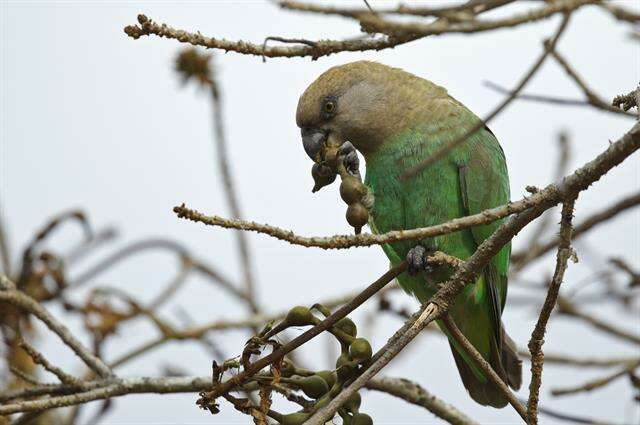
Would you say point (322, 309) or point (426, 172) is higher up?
point (426, 172)

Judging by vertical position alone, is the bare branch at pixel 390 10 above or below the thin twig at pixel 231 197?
below

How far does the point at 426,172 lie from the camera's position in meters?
4.79

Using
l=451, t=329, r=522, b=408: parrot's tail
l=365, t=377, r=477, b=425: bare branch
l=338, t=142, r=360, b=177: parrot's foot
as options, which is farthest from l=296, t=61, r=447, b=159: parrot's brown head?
l=365, t=377, r=477, b=425: bare branch

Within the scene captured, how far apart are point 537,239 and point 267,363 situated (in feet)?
11.5

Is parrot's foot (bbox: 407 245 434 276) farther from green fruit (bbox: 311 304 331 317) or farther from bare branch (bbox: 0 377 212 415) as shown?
green fruit (bbox: 311 304 331 317)

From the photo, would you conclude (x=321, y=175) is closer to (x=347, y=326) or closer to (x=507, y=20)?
(x=347, y=326)

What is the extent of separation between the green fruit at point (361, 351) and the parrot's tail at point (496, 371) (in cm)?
230

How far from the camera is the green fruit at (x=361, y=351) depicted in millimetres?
2734

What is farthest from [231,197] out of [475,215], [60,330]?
[475,215]

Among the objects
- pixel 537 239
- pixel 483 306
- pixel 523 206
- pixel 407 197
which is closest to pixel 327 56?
pixel 523 206

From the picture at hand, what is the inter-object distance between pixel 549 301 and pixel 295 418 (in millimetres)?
814

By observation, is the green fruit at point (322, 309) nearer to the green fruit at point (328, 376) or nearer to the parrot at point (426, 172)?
the green fruit at point (328, 376)

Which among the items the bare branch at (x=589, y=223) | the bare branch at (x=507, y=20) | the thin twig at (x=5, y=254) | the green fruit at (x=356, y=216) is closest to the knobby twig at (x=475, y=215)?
the green fruit at (x=356, y=216)

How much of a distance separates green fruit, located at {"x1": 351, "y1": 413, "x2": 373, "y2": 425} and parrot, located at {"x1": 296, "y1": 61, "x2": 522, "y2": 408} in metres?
2.03
